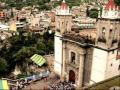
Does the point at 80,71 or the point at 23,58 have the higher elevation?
the point at 80,71

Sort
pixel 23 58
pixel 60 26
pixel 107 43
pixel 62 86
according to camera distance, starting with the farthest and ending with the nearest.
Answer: pixel 23 58 < pixel 60 26 < pixel 62 86 < pixel 107 43

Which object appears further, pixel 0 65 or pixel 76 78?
pixel 0 65

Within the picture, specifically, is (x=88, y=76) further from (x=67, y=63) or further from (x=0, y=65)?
(x=0, y=65)

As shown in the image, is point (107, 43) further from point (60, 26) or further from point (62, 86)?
point (60, 26)

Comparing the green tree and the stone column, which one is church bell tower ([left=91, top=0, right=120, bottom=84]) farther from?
the green tree

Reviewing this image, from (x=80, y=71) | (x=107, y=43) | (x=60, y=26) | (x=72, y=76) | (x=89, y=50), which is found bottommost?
(x=72, y=76)

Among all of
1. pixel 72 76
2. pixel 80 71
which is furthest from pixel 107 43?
pixel 72 76

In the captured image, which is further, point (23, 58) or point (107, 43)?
point (23, 58)

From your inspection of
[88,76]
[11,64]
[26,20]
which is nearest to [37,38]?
[11,64]

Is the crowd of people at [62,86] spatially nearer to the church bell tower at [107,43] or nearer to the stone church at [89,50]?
the stone church at [89,50]
